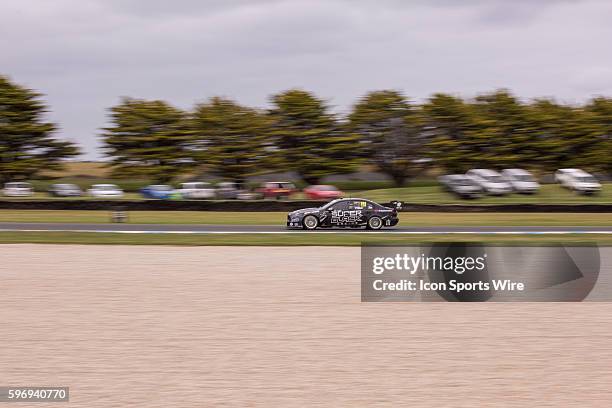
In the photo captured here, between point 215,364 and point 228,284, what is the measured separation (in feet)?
20.1

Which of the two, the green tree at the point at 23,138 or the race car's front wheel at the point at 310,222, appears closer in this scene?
the race car's front wheel at the point at 310,222

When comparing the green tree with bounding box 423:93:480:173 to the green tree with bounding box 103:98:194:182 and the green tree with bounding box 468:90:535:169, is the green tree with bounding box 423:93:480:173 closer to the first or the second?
the green tree with bounding box 468:90:535:169

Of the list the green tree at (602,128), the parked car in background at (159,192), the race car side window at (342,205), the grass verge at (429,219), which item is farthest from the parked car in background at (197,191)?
the green tree at (602,128)

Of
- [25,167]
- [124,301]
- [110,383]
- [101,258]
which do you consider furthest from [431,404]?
[25,167]

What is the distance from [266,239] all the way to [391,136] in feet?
174

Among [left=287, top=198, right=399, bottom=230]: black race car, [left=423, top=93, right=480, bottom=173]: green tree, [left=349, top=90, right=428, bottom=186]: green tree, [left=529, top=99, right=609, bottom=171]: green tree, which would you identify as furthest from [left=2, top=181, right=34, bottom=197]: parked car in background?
[left=529, top=99, right=609, bottom=171]: green tree

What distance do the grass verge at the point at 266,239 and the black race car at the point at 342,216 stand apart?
76.5 inches

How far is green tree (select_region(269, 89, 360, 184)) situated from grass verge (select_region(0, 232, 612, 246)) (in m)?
44.9

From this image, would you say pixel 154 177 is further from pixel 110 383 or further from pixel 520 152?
pixel 110 383

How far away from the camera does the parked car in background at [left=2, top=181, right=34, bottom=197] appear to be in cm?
6538

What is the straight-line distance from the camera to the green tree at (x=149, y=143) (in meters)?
72.3

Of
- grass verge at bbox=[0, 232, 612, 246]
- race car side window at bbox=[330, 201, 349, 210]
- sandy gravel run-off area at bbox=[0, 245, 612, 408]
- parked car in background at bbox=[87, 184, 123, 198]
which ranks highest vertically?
parked car in background at bbox=[87, 184, 123, 198]

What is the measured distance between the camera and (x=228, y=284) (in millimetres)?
14562

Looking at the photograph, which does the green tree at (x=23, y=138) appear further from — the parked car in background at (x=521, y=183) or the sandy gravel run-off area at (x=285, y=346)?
the sandy gravel run-off area at (x=285, y=346)
